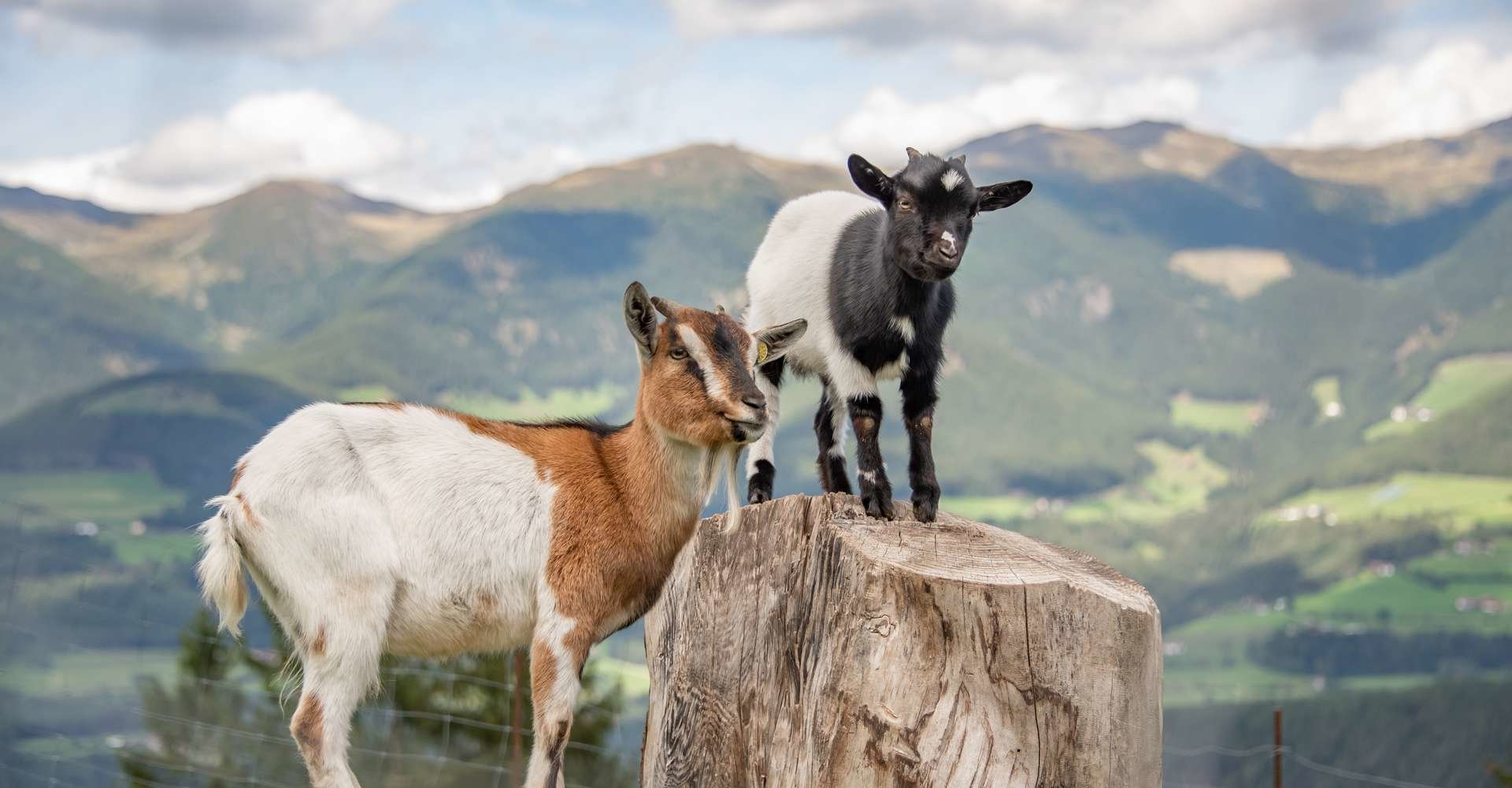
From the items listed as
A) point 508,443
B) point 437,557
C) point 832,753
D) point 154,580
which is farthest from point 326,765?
point 154,580

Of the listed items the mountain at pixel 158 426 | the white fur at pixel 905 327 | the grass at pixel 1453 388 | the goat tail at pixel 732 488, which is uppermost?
the grass at pixel 1453 388

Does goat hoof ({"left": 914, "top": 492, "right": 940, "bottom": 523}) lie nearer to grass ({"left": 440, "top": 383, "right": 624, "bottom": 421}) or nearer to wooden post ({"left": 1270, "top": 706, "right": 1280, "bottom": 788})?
wooden post ({"left": 1270, "top": 706, "right": 1280, "bottom": 788})

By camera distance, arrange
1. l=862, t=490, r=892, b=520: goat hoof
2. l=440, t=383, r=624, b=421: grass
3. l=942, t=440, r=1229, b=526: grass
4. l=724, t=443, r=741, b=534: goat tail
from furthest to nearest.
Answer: l=942, t=440, r=1229, b=526: grass < l=440, t=383, r=624, b=421: grass < l=862, t=490, r=892, b=520: goat hoof < l=724, t=443, r=741, b=534: goat tail

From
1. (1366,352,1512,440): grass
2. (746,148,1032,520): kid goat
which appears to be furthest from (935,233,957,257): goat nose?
(1366,352,1512,440): grass

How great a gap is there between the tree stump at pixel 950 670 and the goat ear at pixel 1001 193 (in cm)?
169

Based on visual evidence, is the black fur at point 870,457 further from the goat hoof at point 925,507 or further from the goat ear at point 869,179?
the goat ear at point 869,179

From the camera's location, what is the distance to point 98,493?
5007 inches

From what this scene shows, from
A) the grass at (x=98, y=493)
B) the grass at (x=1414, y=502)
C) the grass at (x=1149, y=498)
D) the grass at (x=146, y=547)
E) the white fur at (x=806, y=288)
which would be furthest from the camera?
the grass at (x=1149, y=498)

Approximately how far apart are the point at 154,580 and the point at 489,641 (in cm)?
1125

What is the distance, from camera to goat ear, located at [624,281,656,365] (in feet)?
18.8

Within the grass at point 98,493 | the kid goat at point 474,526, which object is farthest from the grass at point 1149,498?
the kid goat at point 474,526

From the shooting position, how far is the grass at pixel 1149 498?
157 meters

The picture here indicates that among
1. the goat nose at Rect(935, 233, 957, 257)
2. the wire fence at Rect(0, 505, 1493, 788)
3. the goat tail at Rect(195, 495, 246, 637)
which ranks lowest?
the wire fence at Rect(0, 505, 1493, 788)

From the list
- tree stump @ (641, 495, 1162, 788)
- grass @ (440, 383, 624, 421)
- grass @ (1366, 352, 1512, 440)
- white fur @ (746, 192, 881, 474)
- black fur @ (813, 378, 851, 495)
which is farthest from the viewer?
grass @ (1366, 352, 1512, 440)
